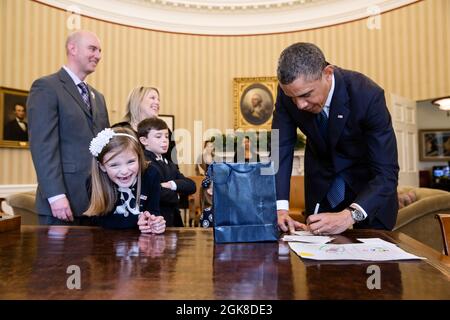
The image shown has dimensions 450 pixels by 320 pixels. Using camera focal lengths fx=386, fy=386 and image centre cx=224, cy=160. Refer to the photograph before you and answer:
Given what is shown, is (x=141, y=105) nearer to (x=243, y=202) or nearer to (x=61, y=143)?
(x=61, y=143)

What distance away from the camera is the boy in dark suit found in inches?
99.4

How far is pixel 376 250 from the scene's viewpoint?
1204mm

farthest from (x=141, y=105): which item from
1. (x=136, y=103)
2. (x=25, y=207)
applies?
(x=25, y=207)

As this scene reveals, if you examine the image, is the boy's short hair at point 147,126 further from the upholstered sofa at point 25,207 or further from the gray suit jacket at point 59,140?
the upholstered sofa at point 25,207

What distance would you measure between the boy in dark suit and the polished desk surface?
3.62ft

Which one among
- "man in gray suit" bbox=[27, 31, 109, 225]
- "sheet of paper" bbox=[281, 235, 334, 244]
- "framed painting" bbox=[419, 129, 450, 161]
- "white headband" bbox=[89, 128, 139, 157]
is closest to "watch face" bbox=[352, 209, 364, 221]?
"sheet of paper" bbox=[281, 235, 334, 244]

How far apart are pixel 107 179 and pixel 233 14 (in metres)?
7.30

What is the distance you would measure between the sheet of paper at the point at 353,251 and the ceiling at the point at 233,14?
7254 millimetres

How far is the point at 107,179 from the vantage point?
6.29 ft

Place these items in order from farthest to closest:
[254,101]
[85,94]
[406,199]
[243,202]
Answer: [254,101]
[406,199]
[85,94]
[243,202]

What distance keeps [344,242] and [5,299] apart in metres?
1.05

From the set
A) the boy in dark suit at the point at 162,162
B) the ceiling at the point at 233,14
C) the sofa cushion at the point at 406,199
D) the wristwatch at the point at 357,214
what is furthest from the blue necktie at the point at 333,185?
the ceiling at the point at 233,14

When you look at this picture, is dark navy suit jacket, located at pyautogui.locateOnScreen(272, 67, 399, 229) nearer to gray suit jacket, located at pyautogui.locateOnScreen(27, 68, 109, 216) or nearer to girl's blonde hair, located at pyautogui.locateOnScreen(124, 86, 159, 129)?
girl's blonde hair, located at pyautogui.locateOnScreen(124, 86, 159, 129)

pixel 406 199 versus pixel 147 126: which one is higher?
pixel 147 126
